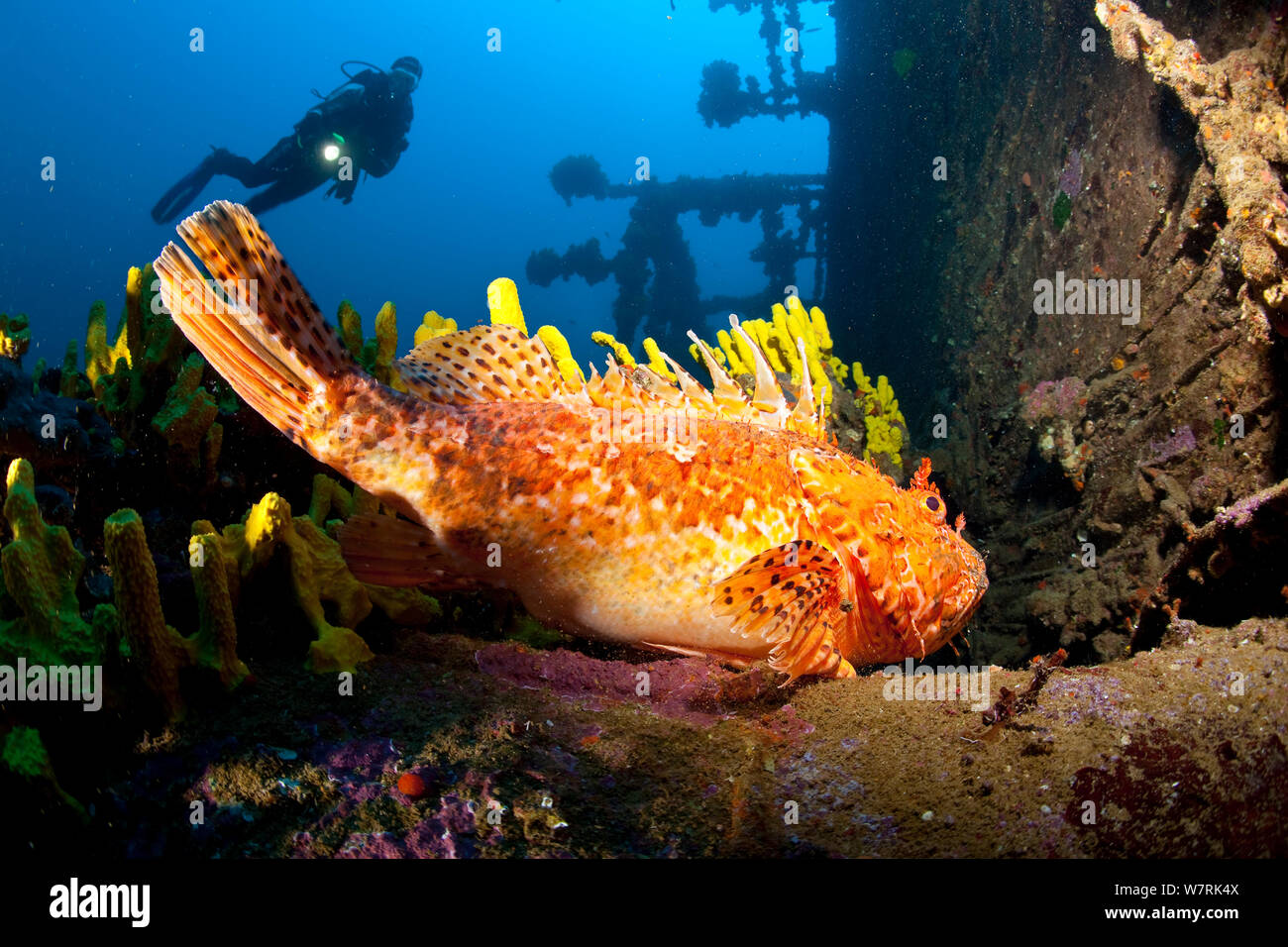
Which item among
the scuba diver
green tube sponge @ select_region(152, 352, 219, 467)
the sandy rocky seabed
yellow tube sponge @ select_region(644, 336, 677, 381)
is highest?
the scuba diver

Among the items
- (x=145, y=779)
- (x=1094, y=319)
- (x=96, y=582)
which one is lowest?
(x=145, y=779)

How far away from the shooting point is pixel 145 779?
1738 mm

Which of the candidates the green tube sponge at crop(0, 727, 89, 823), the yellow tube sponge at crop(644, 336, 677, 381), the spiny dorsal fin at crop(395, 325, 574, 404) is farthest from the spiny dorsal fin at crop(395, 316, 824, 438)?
the green tube sponge at crop(0, 727, 89, 823)

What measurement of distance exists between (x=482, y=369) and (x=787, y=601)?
1.81 meters

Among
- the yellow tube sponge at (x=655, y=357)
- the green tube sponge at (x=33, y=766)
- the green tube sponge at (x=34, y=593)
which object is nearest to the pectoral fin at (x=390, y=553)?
the green tube sponge at (x=34, y=593)

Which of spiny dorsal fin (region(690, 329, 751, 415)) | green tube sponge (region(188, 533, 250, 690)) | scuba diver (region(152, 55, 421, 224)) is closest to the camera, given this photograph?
green tube sponge (region(188, 533, 250, 690))

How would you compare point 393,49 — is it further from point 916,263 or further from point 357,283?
point 916,263

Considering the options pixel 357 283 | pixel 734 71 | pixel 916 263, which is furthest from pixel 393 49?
pixel 916 263

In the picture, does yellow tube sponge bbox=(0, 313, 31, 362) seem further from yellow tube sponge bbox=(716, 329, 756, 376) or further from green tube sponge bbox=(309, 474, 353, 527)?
yellow tube sponge bbox=(716, 329, 756, 376)

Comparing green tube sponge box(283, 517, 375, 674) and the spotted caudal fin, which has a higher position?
the spotted caudal fin

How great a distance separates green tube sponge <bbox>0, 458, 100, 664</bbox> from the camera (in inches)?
74.8

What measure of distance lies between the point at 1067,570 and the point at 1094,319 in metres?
2.22

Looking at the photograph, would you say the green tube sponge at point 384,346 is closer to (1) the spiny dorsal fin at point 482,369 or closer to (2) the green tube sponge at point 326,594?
(1) the spiny dorsal fin at point 482,369
